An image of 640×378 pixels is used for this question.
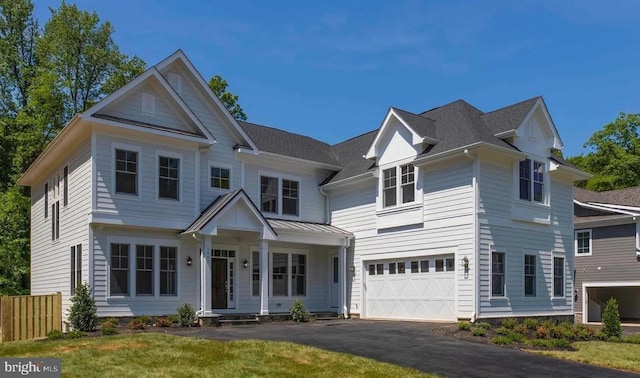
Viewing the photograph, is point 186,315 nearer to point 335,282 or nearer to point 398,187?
point 335,282

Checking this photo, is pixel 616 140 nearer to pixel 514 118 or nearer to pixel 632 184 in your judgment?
pixel 632 184

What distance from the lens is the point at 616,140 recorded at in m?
51.4

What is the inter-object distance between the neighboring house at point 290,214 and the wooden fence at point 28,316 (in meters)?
1.46

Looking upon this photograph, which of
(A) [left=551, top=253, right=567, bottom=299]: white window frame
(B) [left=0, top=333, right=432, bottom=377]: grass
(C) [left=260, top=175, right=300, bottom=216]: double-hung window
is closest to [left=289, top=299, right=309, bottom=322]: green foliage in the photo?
(C) [left=260, top=175, right=300, bottom=216]: double-hung window

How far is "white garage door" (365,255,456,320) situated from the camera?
20.3m

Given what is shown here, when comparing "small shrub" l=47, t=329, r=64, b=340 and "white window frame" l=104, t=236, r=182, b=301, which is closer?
"small shrub" l=47, t=329, r=64, b=340

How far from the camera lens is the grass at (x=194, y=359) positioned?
1054 cm

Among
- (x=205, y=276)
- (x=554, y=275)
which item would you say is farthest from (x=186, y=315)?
(x=554, y=275)

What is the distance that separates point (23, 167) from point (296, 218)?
53.2 ft

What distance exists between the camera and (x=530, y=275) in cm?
2122

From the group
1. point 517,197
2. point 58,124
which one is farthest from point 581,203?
point 58,124

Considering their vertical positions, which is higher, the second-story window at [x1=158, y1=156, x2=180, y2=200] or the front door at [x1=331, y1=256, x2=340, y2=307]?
the second-story window at [x1=158, y1=156, x2=180, y2=200]

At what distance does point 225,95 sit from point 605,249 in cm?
→ 2376

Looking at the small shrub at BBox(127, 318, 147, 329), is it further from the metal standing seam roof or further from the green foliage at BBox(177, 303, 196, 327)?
the metal standing seam roof
